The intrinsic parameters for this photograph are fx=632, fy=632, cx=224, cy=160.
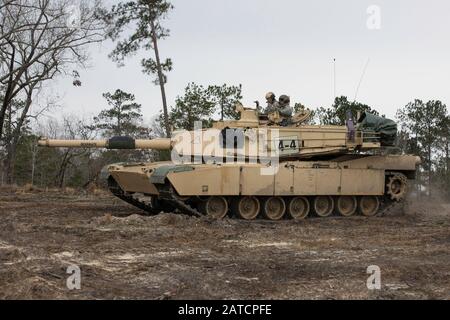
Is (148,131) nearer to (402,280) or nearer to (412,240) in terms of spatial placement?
(412,240)

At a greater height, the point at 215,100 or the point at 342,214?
the point at 215,100

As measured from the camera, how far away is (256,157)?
1532 cm

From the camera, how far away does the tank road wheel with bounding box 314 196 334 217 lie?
16.2 m

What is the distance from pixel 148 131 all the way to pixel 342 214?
26.0 meters

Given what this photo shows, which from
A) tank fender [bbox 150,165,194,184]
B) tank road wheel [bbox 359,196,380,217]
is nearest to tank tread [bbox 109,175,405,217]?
tank road wheel [bbox 359,196,380,217]

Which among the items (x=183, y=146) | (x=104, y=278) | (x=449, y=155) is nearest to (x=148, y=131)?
(x=449, y=155)

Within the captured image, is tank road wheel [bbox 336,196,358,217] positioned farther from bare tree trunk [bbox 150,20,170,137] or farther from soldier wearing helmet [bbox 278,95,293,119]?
bare tree trunk [bbox 150,20,170,137]

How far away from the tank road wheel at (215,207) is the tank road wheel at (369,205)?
4.28 metres

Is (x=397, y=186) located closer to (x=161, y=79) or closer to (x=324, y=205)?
(x=324, y=205)

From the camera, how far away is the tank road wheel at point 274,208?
50.3ft

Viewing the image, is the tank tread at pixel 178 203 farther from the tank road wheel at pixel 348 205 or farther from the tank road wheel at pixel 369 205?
the tank road wheel at pixel 369 205

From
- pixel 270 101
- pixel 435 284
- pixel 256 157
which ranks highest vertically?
pixel 270 101

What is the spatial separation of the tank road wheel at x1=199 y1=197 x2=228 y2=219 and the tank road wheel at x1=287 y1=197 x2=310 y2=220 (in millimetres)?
1866
